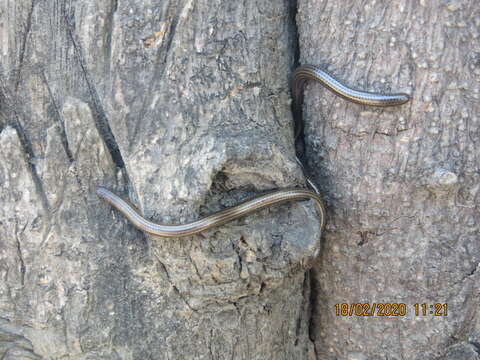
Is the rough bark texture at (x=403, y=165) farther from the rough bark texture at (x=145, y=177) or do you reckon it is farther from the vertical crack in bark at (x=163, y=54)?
the vertical crack in bark at (x=163, y=54)

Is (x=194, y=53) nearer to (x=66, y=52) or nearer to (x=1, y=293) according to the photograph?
(x=66, y=52)

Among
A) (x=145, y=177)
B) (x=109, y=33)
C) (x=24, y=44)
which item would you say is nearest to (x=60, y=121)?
(x=24, y=44)

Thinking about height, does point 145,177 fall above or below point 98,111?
below

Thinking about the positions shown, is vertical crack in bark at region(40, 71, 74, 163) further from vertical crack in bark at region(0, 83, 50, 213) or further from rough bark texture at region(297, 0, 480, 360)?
rough bark texture at region(297, 0, 480, 360)

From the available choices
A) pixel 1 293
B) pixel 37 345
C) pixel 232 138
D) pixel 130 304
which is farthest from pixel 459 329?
pixel 1 293

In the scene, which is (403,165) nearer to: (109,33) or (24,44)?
(109,33)
